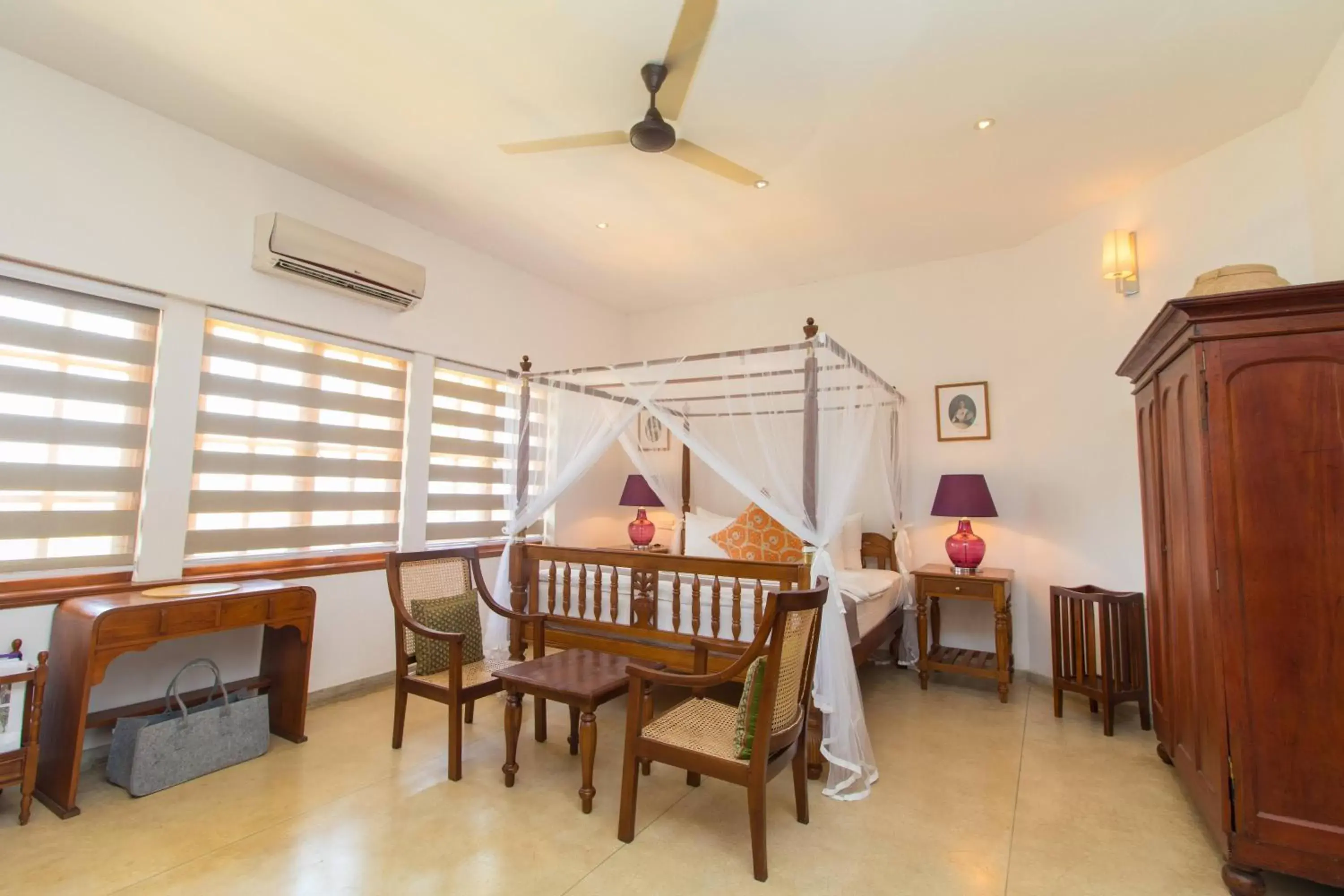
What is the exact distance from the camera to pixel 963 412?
459 cm

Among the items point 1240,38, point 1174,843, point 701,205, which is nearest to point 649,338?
point 701,205

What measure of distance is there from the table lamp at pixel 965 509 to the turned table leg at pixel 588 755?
2.73 metres

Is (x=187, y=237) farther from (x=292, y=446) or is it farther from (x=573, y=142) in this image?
(x=573, y=142)

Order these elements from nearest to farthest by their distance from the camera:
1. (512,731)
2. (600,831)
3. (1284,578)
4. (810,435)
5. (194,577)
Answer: (1284,578), (600,831), (512,731), (810,435), (194,577)

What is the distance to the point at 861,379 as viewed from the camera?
370 centimetres

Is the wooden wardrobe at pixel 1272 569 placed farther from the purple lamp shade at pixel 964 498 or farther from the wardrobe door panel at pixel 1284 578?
the purple lamp shade at pixel 964 498

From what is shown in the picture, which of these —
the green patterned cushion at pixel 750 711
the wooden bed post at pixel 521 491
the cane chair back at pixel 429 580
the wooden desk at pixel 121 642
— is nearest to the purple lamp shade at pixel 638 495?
the wooden bed post at pixel 521 491

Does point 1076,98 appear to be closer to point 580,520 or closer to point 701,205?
point 701,205

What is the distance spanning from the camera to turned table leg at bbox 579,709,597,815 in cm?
241

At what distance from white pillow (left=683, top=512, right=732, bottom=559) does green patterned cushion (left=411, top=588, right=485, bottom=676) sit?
1536 mm

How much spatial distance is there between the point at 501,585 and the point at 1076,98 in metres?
3.79

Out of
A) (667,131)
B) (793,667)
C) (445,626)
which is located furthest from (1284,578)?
(445,626)

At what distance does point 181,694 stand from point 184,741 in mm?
522

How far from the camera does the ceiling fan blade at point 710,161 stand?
2.61 m
